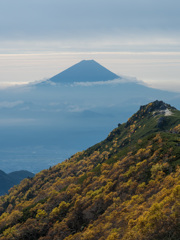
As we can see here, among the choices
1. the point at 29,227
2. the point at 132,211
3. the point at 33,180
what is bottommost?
the point at 33,180

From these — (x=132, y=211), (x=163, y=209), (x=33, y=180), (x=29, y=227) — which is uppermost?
(x=163, y=209)

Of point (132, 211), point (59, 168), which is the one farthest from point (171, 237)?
point (59, 168)

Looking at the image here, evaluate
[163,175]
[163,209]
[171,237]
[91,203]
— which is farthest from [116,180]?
[171,237]

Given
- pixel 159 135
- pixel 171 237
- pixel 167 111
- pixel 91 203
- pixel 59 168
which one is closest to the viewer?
pixel 171 237

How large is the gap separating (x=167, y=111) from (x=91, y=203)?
109627mm

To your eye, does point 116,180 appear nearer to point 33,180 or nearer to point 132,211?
point 132,211

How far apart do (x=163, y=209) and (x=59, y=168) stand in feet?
465

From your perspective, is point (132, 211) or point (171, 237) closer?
point (171, 237)

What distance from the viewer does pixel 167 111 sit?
16575 cm

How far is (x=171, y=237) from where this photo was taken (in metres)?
35.4

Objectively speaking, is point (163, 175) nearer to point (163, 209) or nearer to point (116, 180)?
point (116, 180)

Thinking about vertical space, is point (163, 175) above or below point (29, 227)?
above

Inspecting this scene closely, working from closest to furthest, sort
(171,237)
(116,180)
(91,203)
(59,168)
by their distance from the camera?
(171,237) → (91,203) → (116,180) → (59,168)

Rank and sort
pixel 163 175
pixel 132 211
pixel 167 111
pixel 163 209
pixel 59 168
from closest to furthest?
pixel 163 209
pixel 132 211
pixel 163 175
pixel 167 111
pixel 59 168
